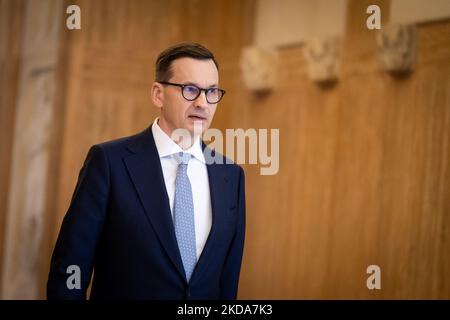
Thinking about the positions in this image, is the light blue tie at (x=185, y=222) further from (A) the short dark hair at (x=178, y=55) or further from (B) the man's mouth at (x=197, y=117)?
(A) the short dark hair at (x=178, y=55)

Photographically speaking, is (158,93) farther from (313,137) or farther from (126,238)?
(313,137)

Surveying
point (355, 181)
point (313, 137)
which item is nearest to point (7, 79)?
point (313, 137)

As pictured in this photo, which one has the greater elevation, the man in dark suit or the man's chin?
the man's chin

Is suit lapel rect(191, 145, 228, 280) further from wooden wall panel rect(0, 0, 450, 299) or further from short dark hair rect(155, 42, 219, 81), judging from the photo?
wooden wall panel rect(0, 0, 450, 299)

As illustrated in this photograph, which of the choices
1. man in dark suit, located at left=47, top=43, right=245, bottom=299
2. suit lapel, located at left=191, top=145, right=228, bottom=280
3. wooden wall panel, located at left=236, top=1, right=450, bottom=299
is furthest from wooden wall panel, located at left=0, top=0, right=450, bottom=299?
man in dark suit, located at left=47, top=43, right=245, bottom=299

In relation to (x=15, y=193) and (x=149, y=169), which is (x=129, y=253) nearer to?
(x=149, y=169)

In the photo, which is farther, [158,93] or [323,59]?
[323,59]

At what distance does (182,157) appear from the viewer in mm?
2242

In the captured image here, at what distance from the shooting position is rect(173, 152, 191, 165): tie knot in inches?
88.2

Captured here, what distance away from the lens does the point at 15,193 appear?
17.8 ft

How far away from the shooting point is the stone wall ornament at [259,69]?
215 inches

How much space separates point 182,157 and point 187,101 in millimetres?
206

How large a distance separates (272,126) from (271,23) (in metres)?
0.88
